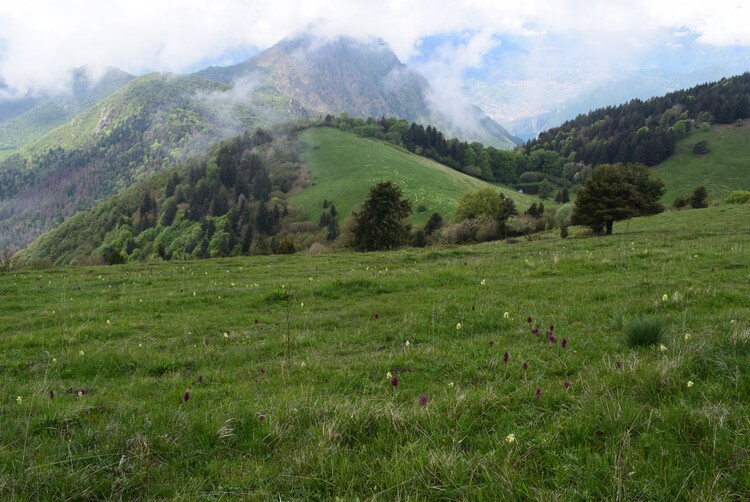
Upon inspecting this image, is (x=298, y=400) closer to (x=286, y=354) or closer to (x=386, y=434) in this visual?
(x=386, y=434)

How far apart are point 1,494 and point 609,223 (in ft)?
Result: 153

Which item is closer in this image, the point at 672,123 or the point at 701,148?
the point at 701,148

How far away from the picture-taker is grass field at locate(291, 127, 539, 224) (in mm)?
129375

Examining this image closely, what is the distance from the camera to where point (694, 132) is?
17962cm

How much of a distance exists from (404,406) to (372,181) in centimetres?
14607

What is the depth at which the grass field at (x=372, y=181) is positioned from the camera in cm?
12938

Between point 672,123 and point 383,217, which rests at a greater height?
point 672,123

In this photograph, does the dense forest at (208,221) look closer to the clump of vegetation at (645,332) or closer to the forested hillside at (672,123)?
the clump of vegetation at (645,332)

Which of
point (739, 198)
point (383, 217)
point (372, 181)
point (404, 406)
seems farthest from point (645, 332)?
point (372, 181)

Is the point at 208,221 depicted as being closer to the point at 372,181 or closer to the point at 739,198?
the point at 372,181

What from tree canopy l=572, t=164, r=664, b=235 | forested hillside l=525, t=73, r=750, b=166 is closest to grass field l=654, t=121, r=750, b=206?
forested hillside l=525, t=73, r=750, b=166

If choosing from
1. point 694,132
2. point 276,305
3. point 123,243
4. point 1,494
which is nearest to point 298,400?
point 1,494

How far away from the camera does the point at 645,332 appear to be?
6164 millimetres

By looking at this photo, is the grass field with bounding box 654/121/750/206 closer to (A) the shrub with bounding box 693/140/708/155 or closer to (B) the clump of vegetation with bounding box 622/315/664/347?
(A) the shrub with bounding box 693/140/708/155
